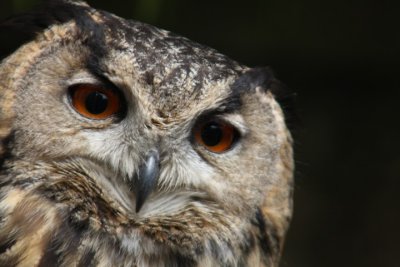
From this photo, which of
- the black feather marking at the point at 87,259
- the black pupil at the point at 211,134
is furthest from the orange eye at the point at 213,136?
the black feather marking at the point at 87,259

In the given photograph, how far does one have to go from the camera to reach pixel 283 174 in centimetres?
198

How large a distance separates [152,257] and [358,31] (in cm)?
209

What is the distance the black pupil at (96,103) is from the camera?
67.1 inches

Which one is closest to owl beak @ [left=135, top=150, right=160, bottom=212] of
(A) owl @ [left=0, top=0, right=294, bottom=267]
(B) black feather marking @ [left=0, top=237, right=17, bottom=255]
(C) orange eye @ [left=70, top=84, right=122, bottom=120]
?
(A) owl @ [left=0, top=0, right=294, bottom=267]

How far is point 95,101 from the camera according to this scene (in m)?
1.71

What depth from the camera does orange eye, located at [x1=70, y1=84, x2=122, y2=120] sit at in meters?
1.71

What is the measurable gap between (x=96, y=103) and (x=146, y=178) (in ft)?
0.60

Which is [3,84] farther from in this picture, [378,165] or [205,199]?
[378,165]

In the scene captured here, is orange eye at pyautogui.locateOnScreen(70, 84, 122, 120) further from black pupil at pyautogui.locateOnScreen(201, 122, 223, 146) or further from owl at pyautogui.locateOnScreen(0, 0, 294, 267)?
black pupil at pyautogui.locateOnScreen(201, 122, 223, 146)

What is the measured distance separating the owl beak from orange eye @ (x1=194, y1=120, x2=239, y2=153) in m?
0.15

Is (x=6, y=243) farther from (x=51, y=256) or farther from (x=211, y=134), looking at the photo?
(x=211, y=134)

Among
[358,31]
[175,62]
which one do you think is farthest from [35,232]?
[358,31]

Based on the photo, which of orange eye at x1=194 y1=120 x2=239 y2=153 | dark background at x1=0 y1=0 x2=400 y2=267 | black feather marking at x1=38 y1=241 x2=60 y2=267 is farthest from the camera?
dark background at x1=0 y1=0 x2=400 y2=267

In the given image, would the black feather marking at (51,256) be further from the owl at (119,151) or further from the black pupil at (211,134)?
the black pupil at (211,134)
